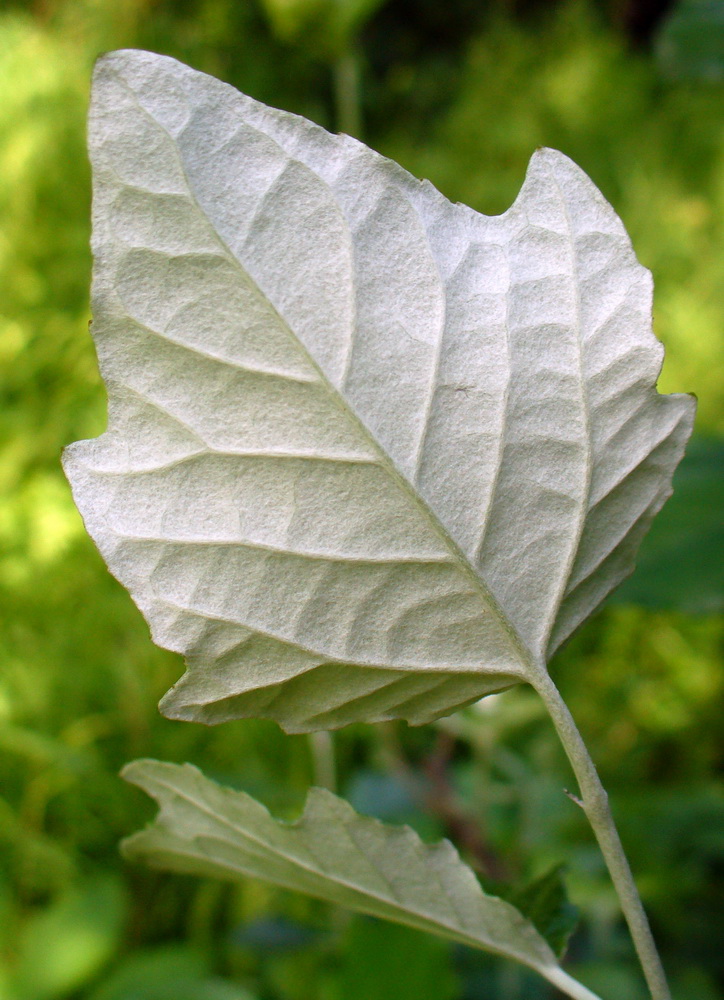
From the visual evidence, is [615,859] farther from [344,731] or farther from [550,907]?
[344,731]


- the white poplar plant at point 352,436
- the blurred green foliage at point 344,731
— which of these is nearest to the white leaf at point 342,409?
the white poplar plant at point 352,436

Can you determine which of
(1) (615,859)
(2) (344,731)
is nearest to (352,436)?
(1) (615,859)

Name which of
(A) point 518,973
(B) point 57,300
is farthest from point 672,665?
(B) point 57,300

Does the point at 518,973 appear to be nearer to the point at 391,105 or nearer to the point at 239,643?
the point at 239,643

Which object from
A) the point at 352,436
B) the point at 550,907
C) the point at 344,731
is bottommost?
the point at 344,731

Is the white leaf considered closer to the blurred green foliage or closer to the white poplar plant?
the white poplar plant

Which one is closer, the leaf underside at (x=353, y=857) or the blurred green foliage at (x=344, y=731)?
the leaf underside at (x=353, y=857)

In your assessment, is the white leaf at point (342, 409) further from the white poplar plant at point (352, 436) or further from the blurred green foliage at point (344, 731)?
the blurred green foliage at point (344, 731)
